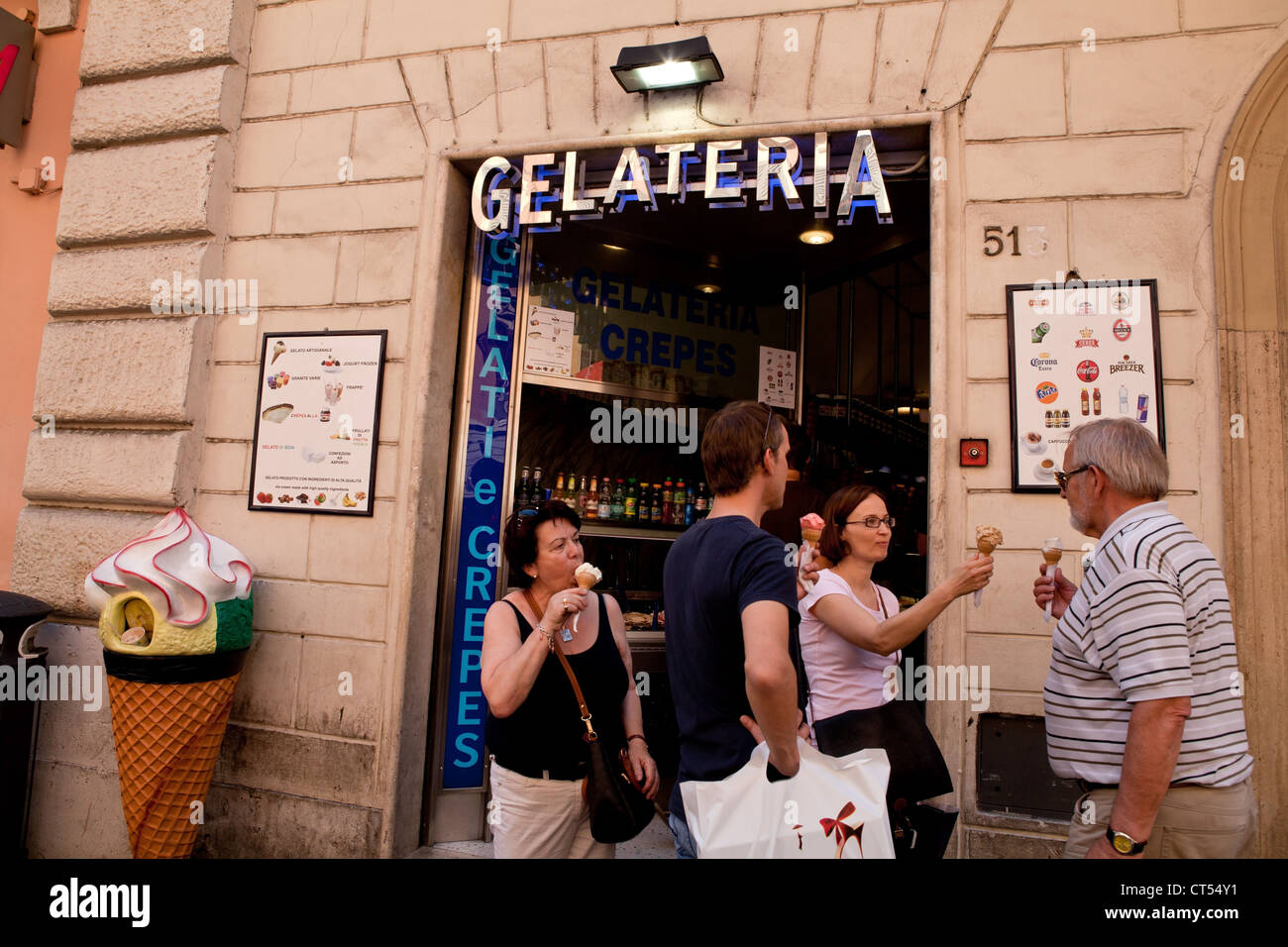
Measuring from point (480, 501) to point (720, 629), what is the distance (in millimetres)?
2748

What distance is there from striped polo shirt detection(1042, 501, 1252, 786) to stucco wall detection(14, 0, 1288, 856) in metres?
1.31

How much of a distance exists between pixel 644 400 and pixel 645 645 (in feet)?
5.59

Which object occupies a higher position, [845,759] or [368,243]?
[368,243]

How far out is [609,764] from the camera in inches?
102

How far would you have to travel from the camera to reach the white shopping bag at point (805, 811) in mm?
2014

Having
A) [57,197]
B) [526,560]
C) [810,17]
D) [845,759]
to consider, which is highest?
[810,17]

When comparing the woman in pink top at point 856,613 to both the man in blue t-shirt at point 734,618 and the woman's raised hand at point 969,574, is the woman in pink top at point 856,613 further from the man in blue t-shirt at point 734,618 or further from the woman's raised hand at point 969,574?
the man in blue t-shirt at point 734,618

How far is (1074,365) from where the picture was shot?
3.52 metres

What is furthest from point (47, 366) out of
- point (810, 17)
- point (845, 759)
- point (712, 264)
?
point (845, 759)

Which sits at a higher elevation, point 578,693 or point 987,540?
point 987,540

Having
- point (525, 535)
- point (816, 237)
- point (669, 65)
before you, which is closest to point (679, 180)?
point (669, 65)

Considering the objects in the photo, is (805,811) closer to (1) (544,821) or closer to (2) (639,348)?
(1) (544,821)

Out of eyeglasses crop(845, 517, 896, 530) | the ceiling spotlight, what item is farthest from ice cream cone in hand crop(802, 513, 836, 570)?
the ceiling spotlight
